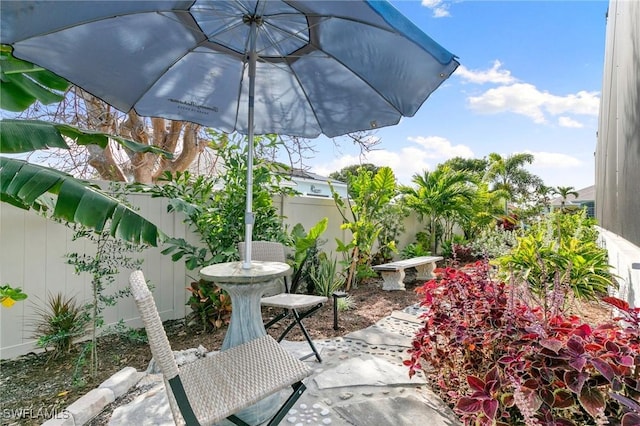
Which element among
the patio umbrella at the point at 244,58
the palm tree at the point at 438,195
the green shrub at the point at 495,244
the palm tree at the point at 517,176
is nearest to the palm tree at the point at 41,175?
the patio umbrella at the point at 244,58

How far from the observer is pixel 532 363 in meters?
1.63

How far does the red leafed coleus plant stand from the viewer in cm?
142

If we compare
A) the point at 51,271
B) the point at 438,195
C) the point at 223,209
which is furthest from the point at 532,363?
the point at 438,195

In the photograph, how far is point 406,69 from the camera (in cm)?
225

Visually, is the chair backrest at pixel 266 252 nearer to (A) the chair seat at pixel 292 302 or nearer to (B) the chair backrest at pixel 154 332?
(A) the chair seat at pixel 292 302

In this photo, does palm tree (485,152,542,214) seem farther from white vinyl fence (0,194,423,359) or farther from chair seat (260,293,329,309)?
white vinyl fence (0,194,423,359)

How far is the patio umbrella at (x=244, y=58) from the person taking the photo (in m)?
1.70

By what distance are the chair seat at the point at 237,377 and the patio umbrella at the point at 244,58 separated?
62 centimetres

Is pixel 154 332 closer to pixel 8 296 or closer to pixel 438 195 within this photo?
pixel 8 296

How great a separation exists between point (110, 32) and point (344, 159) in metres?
5.81

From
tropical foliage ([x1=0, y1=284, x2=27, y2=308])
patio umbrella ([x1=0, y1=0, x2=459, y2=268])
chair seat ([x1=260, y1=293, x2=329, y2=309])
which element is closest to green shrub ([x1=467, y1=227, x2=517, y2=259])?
chair seat ([x1=260, y1=293, x2=329, y2=309])

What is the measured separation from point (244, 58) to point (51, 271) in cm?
268

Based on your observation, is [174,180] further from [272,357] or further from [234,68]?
[272,357]

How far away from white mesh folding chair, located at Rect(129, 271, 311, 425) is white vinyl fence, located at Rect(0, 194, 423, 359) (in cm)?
206
